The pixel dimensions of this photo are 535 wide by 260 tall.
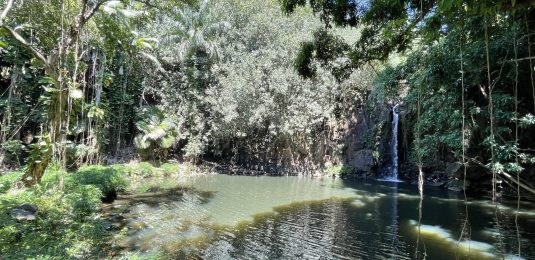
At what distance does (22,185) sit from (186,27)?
15.6m

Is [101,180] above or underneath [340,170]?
underneath

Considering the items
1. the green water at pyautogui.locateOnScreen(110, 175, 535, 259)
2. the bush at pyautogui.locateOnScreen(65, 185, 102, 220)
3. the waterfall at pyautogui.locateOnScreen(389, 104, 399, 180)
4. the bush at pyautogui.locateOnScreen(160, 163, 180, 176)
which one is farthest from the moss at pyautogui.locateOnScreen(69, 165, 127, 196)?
the waterfall at pyautogui.locateOnScreen(389, 104, 399, 180)

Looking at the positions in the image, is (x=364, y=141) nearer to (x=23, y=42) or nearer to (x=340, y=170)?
(x=340, y=170)

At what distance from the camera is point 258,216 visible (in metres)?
10.5

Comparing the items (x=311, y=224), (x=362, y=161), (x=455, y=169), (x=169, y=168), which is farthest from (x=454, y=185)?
(x=169, y=168)

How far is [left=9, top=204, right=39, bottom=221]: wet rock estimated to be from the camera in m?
6.36

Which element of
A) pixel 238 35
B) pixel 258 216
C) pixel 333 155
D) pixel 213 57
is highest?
pixel 238 35

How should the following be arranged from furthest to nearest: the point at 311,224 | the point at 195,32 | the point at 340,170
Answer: the point at 340,170 → the point at 195,32 → the point at 311,224

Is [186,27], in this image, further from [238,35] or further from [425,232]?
[425,232]

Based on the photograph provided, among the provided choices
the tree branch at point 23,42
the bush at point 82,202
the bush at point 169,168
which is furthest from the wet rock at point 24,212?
the bush at point 169,168

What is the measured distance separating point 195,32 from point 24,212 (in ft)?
54.5

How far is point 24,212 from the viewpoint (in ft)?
21.8

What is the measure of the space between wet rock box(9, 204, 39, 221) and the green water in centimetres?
191

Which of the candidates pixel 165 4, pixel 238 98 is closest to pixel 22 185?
pixel 165 4
